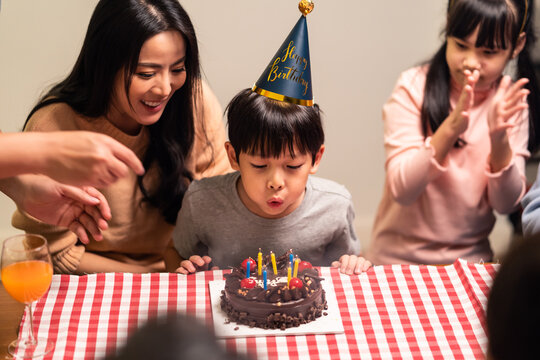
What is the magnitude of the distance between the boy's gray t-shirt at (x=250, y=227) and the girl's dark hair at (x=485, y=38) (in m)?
0.55

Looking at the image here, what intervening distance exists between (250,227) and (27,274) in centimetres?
66

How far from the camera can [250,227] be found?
1860 mm

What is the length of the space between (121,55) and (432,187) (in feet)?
3.69

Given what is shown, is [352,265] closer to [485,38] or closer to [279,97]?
[279,97]

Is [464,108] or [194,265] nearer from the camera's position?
[194,265]

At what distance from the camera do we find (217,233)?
187 cm

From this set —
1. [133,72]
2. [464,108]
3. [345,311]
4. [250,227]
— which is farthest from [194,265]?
[464,108]

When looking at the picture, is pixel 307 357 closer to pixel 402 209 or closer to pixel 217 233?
pixel 217 233

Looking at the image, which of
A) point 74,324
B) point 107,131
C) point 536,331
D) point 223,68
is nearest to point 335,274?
point 74,324

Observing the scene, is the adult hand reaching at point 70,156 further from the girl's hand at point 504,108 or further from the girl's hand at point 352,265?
the girl's hand at point 504,108

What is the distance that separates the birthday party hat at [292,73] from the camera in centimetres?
174

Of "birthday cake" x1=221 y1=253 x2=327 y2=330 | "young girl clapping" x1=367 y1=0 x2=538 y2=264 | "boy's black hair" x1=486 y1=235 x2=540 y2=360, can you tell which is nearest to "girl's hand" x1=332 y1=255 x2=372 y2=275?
"birthday cake" x1=221 y1=253 x2=327 y2=330

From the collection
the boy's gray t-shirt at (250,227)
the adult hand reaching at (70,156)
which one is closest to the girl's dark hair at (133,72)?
the boy's gray t-shirt at (250,227)

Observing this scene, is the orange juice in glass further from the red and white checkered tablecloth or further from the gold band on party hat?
the gold band on party hat
